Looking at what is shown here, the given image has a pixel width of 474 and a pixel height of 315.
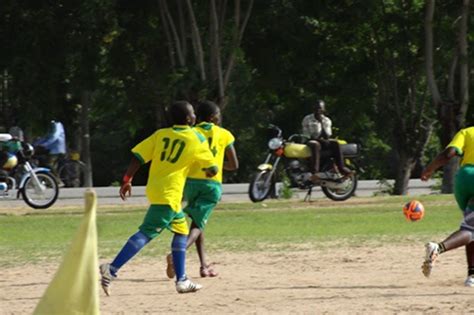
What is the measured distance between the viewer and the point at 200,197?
13.5 m

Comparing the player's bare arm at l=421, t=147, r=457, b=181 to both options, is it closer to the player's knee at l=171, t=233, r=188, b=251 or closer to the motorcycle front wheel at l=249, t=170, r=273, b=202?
the player's knee at l=171, t=233, r=188, b=251

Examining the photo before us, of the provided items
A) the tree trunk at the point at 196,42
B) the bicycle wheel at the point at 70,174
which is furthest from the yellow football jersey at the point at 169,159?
the bicycle wheel at the point at 70,174

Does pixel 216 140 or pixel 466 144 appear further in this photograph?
pixel 216 140

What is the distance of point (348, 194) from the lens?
2734 centimetres

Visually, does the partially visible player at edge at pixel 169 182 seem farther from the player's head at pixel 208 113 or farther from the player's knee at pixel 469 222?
the player's knee at pixel 469 222

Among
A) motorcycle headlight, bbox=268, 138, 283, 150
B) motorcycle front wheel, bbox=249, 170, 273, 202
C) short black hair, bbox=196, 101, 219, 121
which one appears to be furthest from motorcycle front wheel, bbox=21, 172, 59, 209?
short black hair, bbox=196, 101, 219, 121

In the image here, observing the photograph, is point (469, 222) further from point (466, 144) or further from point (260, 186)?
point (260, 186)

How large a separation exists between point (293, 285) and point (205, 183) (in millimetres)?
1256

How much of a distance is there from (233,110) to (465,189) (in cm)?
3226

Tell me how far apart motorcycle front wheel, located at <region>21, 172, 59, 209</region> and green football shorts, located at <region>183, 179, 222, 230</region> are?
40.6 ft

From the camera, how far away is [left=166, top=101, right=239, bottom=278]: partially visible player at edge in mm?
13438

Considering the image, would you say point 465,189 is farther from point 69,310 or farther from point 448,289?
point 69,310

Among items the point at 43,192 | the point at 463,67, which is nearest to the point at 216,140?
the point at 43,192

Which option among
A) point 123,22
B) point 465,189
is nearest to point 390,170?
point 123,22
